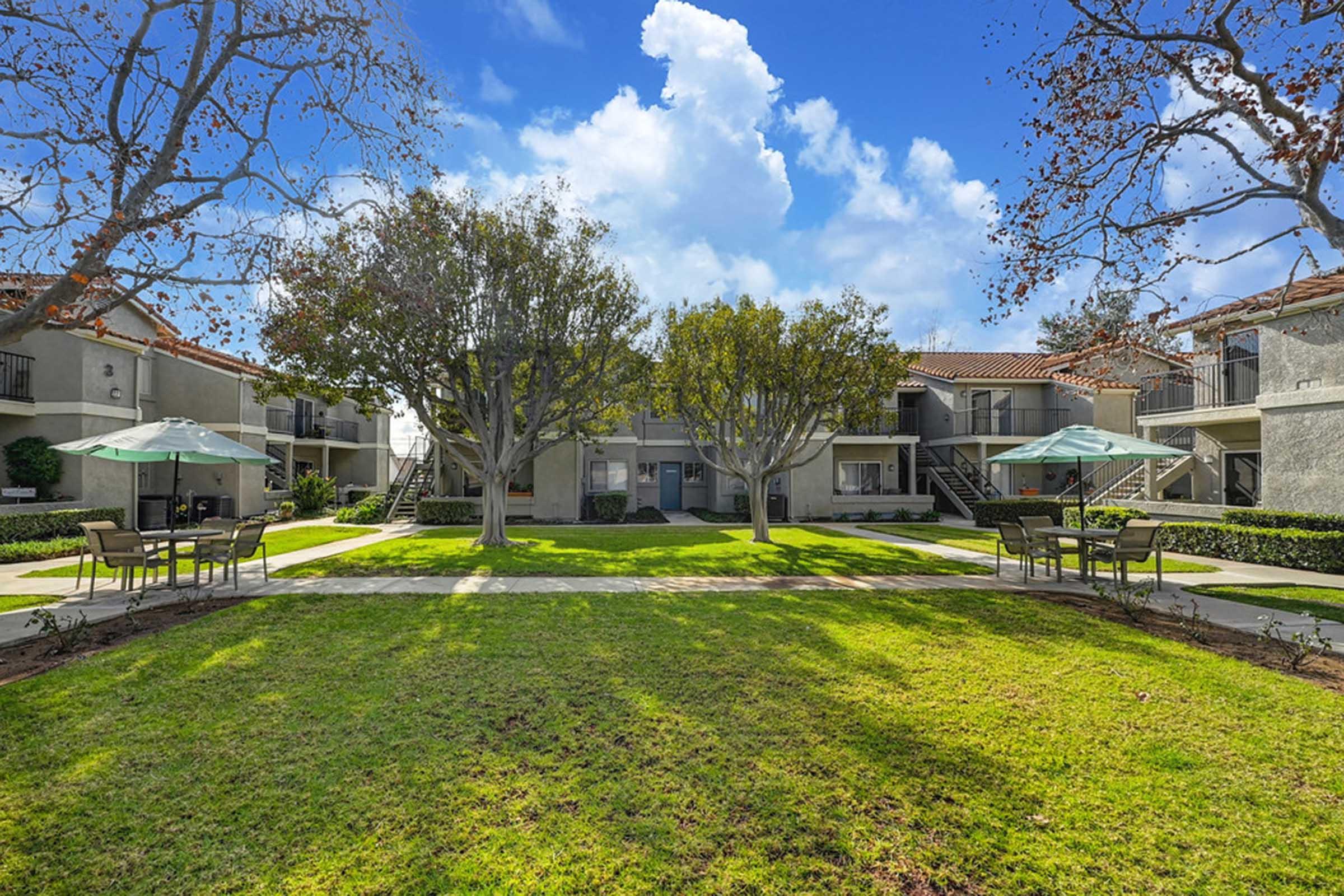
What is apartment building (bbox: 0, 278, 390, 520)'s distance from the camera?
17.6 meters

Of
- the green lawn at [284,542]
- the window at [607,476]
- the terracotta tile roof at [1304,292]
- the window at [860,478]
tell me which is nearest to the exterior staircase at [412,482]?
the green lawn at [284,542]

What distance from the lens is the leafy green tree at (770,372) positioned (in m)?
15.9

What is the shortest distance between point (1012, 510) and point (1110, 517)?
12.8ft

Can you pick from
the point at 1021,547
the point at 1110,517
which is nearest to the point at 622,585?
the point at 1021,547

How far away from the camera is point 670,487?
29969 millimetres

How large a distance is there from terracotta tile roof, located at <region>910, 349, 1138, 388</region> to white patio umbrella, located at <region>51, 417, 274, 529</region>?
21.8 meters

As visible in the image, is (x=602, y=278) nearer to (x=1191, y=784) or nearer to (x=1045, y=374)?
(x=1191, y=784)

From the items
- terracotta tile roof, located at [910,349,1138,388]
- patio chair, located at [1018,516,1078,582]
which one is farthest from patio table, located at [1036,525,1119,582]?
terracotta tile roof, located at [910,349,1138,388]

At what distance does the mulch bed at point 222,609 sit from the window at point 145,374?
52.6ft

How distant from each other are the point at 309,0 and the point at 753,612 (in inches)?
403

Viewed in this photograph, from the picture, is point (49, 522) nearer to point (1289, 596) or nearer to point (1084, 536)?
point (1084, 536)

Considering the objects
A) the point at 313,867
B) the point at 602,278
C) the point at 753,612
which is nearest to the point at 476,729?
the point at 313,867

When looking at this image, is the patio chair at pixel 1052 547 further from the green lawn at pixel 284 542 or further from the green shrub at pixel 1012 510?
the green lawn at pixel 284 542

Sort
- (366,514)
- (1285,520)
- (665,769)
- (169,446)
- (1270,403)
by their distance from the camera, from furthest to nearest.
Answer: (366,514) < (1270,403) < (1285,520) < (169,446) < (665,769)
